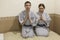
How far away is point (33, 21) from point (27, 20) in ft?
0.34

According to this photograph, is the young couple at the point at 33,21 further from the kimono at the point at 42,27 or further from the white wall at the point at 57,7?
the white wall at the point at 57,7

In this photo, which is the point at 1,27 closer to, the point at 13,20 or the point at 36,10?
the point at 13,20

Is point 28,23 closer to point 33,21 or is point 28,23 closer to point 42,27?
point 33,21

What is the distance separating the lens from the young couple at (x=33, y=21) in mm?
1978

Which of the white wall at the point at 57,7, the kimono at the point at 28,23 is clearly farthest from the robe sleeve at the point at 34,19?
the white wall at the point at 57,7

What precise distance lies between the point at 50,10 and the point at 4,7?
0.89m

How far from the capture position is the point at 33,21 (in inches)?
80.6

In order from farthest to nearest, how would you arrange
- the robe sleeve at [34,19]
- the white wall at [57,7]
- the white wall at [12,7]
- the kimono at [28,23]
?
the white wall at [57,7] → the white wall at [12,7] → the robe sleeve at [34,19] → the kimono at [28,23]

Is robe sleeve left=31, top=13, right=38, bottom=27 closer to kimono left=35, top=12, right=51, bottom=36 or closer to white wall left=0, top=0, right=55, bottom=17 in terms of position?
kimono left=35, top=12, right=51, bottom=36

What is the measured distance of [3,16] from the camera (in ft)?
7.19

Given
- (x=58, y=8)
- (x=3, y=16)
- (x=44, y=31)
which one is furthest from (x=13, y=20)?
(x=58, y=8)

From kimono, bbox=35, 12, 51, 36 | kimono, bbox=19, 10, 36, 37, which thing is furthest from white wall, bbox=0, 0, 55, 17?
kimono, bbox=35, 12, 51, 36

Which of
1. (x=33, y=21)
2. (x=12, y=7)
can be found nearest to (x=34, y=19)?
(x=33, y=21)

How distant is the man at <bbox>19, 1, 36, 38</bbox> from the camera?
1.97m
